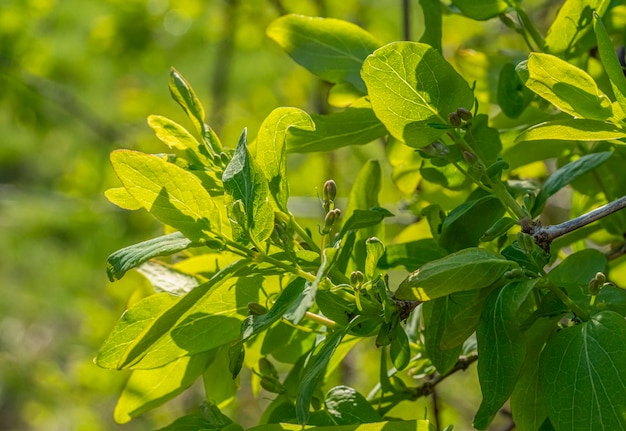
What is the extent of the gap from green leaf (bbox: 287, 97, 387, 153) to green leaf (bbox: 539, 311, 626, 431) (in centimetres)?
29

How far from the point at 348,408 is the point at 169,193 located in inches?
10.4

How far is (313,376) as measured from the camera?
0.64m

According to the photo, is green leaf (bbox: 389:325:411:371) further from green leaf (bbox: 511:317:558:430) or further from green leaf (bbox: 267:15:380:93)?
green leaf (bbox: 267:15:380:93)

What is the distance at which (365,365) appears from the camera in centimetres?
266

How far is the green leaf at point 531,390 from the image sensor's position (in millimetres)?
688

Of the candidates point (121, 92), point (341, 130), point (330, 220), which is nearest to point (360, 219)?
point (330, 220)

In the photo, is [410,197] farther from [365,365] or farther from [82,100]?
[82,100]

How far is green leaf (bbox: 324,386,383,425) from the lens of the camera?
732mm

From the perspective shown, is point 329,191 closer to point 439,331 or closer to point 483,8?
point 439,331

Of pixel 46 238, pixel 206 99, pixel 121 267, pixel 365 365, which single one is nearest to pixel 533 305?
pixel 121 267

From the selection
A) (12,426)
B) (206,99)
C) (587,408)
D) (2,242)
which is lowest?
(12,426)

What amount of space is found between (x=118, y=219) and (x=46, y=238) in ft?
3.26

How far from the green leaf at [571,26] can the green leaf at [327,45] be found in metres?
0.19

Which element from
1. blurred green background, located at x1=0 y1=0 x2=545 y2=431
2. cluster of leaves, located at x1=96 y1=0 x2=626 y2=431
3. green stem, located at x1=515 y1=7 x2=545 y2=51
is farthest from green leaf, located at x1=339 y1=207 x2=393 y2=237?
blurred green background, located at x1=0 y1=0 x2=545 y2=431
